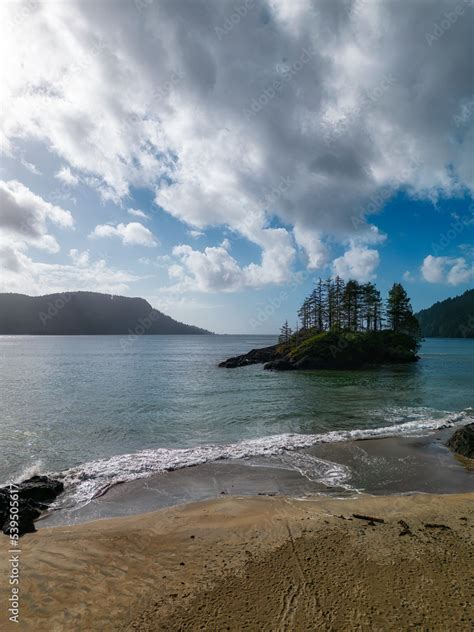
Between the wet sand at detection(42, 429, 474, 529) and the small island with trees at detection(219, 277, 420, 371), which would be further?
the small island with trees at detection(219, 277, 420, 371)

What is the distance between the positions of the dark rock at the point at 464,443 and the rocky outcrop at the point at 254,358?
157 ft

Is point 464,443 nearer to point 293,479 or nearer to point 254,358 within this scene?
point 293,479

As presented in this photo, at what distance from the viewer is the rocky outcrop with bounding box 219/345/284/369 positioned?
6416 cm

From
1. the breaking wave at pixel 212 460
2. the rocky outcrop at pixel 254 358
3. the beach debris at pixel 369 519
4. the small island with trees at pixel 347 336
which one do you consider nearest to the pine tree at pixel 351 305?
the small island with trees at pixel 347 336

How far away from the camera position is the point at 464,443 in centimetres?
1519

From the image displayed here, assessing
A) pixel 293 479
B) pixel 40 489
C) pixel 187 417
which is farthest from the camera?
pixel 187 417

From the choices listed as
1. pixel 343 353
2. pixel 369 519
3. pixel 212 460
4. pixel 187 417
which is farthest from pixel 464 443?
pixel 343 353

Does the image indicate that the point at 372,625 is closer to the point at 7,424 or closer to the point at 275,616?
the point at 275,616

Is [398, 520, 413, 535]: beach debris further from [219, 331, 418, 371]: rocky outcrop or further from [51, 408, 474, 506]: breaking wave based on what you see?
[219, 331, 418, 371]: rocky outcrop

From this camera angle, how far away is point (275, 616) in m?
5.55

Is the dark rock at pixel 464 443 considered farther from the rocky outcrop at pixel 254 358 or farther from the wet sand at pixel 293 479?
the rocky outcrop at pixel 254 358

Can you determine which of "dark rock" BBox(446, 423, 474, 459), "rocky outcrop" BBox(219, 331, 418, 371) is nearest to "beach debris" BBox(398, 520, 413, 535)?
"dark rock" BBox(446, 423, 474, 459)

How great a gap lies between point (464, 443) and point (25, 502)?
60.8 feet

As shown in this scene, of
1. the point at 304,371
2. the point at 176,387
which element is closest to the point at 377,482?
the point at 176,387
